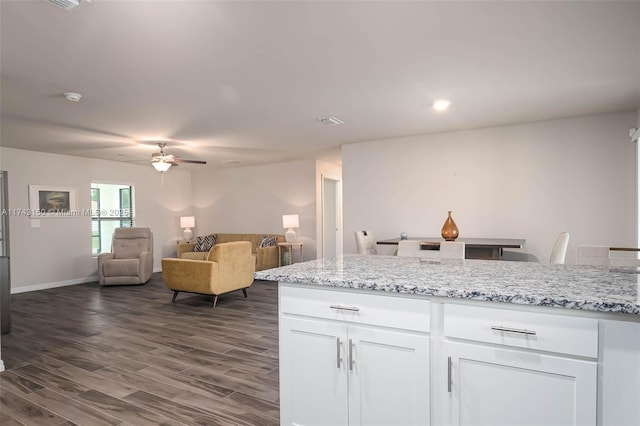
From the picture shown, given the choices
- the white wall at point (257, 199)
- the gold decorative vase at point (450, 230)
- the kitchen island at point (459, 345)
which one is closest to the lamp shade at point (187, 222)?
the white wall at point (257, 199)

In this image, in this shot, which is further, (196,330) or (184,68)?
(196,330)

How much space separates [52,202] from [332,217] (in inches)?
218

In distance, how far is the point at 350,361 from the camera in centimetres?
160

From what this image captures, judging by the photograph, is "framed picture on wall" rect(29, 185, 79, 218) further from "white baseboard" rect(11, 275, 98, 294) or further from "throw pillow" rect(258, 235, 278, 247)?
"throw pillow" rect(258, 235, 278, 247)

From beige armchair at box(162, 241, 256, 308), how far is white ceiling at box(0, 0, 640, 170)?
167cm

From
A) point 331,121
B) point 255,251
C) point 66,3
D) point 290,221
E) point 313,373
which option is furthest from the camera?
point 255,251

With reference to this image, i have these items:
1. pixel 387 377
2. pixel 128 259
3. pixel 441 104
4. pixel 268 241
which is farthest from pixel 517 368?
pixel 128 259

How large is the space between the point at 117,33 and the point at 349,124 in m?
2.88

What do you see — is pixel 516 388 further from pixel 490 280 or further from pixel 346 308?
pixel 346 308

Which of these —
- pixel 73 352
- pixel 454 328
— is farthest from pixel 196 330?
pixel 454 328

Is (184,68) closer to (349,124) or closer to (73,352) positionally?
(349,124)

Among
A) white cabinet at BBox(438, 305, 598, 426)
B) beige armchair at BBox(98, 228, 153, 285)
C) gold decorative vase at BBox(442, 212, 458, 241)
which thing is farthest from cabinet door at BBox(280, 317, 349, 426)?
beige armchair at BBox(98, 228, 153, 285)

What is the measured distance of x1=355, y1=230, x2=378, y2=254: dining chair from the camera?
15.9ft

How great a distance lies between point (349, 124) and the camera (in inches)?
183
